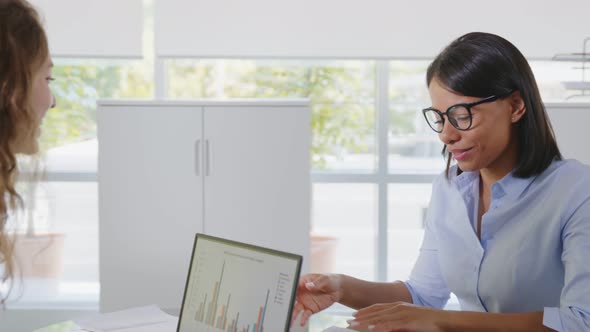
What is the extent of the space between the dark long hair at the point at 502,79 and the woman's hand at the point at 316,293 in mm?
575

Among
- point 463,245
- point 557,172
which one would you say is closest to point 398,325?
point 463,245

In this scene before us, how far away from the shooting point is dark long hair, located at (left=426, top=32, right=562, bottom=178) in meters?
1.91

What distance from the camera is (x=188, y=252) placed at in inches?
152

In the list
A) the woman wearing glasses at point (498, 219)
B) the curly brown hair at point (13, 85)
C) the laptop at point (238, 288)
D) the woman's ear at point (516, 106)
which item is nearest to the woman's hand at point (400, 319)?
the woman wearing glasses at point (498, 219)

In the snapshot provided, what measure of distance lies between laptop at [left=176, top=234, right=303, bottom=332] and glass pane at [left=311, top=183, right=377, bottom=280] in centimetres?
261

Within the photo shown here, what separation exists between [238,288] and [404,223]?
2869mm

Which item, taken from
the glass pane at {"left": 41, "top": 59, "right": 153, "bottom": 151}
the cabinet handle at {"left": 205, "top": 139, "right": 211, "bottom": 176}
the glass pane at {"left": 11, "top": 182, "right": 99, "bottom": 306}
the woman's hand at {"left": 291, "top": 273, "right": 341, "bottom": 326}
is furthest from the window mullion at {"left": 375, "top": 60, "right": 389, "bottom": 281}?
the woman's hand at {"left": 291, "top": 273, "right": 341, "bottom": 326}

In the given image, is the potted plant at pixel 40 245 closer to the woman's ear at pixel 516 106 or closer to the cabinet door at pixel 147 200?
the cabinet door at pixel 147 200

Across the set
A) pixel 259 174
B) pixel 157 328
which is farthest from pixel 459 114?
pixel 259 174

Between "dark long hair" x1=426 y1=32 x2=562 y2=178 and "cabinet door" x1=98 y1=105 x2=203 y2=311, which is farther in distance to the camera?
"cabinet door" x1=98 y1=105 x2=203 y2=311

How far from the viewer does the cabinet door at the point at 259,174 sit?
12.4ft

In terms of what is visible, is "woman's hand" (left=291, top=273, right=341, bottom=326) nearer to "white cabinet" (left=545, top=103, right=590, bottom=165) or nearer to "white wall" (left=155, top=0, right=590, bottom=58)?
"white cabinet" (left=545, top=103, right=590, bottom=165)

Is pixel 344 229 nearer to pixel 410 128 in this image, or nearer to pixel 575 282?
pixel 410 128

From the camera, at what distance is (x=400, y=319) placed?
188cm
